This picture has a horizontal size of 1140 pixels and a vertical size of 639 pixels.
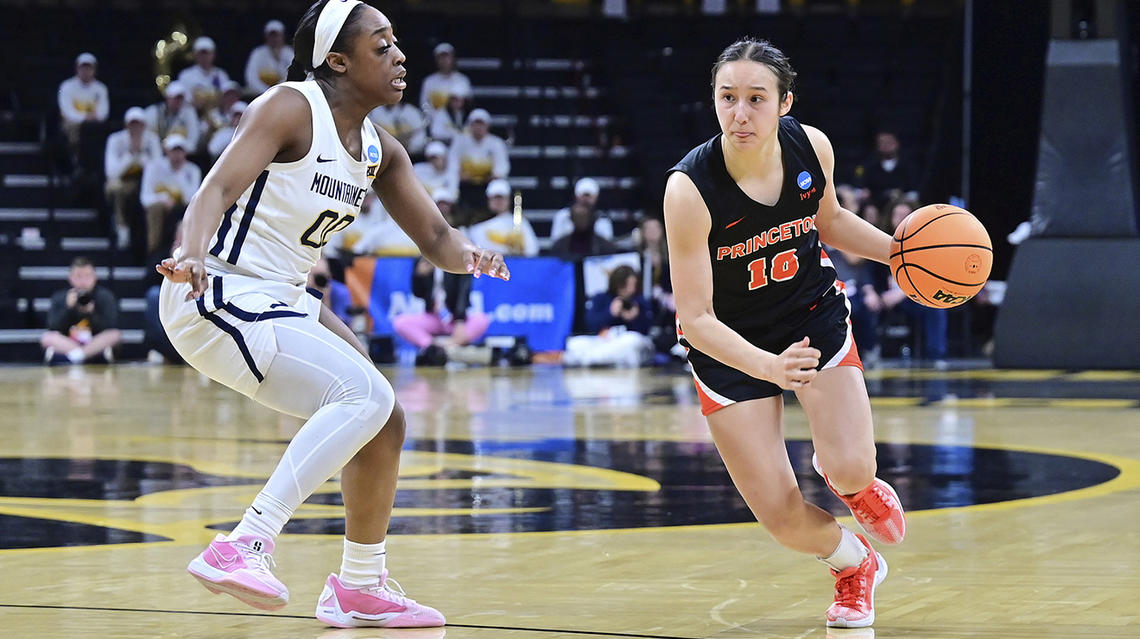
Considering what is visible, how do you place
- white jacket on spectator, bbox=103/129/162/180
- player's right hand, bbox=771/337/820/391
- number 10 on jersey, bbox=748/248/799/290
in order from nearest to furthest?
player's right hand, bbox=771/337/820/391
number 10 on jersey, bbox=748/248/799/290
white jacket on spectator, bbox=103/129/162/180

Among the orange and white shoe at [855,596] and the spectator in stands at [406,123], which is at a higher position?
the spectator in stands at [406,123]

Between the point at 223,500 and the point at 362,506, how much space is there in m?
2.63

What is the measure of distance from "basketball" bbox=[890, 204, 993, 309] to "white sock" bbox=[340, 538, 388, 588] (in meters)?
1.86

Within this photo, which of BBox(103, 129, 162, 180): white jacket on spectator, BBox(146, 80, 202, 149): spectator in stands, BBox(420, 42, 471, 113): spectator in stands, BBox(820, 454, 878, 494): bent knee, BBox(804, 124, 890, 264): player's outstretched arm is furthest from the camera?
BBox(420, 42, 471, 113): spectator in stands

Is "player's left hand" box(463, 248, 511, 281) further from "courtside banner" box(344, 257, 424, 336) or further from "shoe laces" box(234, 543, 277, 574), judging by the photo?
"courtside banner" box(344, 257, 424, 336)

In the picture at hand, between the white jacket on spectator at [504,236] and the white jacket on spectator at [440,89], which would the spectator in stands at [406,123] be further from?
A: the white jacket on spectator at [504,236]

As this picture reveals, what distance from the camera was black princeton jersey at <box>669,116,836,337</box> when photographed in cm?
479

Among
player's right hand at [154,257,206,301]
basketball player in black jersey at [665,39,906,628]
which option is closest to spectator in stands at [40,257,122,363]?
basketball player in black jersey at [665,39,906,628]

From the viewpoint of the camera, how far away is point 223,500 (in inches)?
280

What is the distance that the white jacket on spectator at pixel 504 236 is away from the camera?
16.6 m

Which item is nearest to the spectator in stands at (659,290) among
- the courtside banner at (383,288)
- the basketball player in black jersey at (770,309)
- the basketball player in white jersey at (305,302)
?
the courtside banner at (383,288)

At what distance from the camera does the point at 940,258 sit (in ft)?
16.7

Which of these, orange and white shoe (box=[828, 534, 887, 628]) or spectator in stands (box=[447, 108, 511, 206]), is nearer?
orange and white shoe (box=[828, 534, 887, 628])

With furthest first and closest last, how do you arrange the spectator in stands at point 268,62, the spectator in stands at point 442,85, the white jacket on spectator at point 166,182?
the spectator in stands at point 268,62, the spectator in stands at point 442,85, the white jacket on spectator at point 166,182
